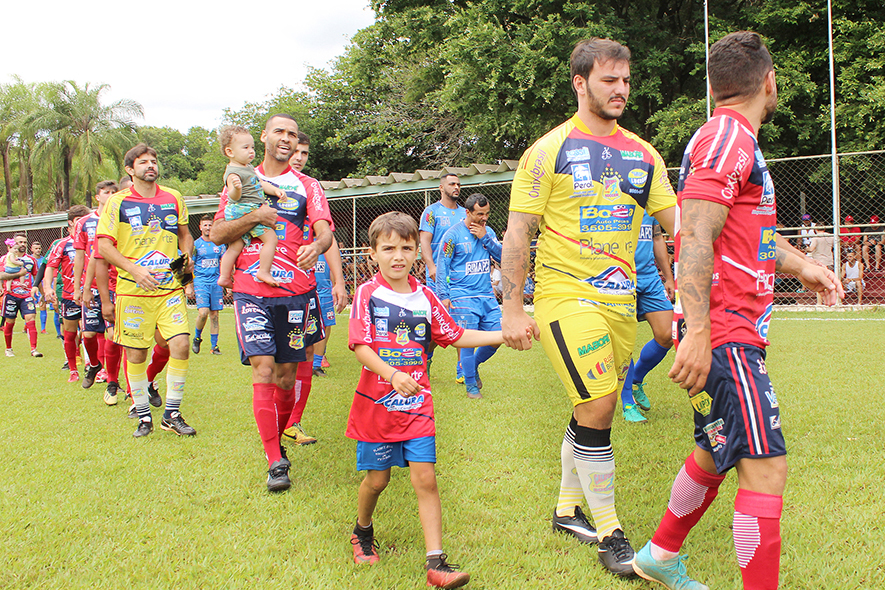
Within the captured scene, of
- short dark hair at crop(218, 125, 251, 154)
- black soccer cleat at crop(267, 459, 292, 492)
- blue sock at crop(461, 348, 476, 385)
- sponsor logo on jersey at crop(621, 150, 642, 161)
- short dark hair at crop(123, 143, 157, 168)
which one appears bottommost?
black soccer cleat at crop(267, 459, 292, 492)

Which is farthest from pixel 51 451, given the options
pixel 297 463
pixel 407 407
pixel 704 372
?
pixel 704 372

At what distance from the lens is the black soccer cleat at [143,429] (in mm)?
5450

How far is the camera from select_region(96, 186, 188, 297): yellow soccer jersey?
5.54 m

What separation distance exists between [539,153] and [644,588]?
201 centimetres

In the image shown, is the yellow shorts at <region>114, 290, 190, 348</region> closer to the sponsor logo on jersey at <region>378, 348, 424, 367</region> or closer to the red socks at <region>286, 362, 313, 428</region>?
the red socks at <region>286, 362, 313, 428</region>

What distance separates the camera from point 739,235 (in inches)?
91.0

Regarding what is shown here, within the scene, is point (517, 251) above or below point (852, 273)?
above

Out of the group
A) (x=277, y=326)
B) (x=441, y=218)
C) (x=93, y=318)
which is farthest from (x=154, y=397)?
(x=441, y=218)

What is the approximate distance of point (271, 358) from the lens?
4336 millimetres

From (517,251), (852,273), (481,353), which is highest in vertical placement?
(517,251)

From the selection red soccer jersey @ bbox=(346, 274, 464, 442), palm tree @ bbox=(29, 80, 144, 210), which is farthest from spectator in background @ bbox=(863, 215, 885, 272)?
palm tree @ bbox=(29, 80, 144, 210)

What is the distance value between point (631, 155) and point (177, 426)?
436 cm

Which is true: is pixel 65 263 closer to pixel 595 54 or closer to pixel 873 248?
pixel 595 54

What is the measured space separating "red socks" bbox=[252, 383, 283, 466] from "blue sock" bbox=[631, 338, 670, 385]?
2978 millimetres
